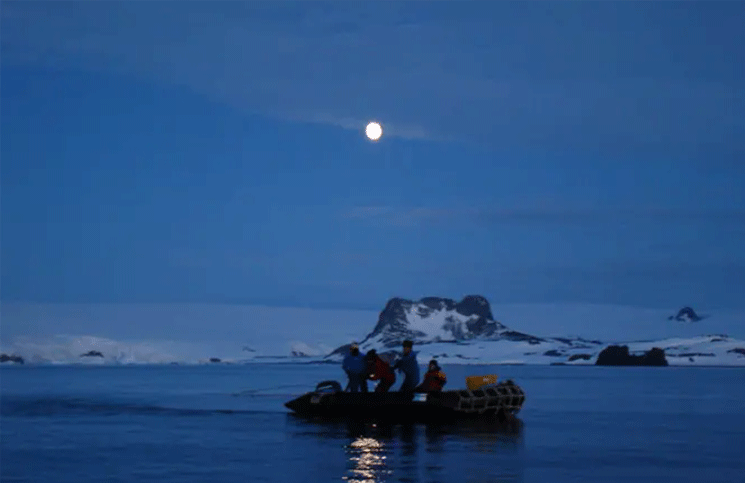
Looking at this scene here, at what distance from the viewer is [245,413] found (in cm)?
5412

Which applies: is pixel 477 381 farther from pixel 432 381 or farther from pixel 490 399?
pixel 432 381

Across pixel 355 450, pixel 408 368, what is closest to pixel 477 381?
pixel 408 368

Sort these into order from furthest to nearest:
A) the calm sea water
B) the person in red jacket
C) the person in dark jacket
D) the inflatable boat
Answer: the person in red jacket
the person in dark jacket
the inflatable boat
the calm sea water

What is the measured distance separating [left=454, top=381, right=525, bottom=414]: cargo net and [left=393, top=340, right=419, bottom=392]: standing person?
1862 millimetres

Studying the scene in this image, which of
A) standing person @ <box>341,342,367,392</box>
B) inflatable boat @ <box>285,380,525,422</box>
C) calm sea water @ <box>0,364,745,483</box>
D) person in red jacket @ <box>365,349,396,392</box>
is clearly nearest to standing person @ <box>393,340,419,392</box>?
inflatable boat @ <box>285,380,525,422</box>

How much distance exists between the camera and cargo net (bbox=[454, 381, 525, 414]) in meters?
41.6

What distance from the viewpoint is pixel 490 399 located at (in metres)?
42.7

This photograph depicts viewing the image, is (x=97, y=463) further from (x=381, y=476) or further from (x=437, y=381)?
(x=437, y=381)

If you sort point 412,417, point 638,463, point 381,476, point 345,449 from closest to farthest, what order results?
point 381,476 → point 638,463 → point 345,449 → point 412,417

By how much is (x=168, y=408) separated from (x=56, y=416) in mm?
8797

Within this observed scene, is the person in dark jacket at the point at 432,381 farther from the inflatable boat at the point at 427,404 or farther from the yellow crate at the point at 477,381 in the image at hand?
the yellow crate at the point at 477,381

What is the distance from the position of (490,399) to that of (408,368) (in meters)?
3.57

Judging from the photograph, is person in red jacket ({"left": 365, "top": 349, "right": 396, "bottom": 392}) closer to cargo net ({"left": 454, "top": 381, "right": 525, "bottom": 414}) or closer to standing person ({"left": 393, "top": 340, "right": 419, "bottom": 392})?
standing person ({"left": 393, "top": 340, "right": 419, "bottom": 392})

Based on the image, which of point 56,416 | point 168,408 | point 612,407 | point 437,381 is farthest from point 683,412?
point 56,416
